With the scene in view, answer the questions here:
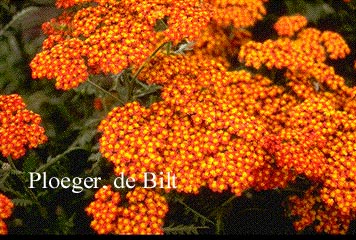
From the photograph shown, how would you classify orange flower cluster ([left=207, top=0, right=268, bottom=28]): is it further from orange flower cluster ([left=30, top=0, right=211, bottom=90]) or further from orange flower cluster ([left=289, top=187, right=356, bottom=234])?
orange flower cluster ([left=289, top=187, right=356, bottom=234])

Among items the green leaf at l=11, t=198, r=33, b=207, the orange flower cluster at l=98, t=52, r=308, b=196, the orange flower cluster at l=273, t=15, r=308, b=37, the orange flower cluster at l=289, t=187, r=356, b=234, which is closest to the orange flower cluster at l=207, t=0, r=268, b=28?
the orange flower cluster at l=273, t=15, r=308, b=37

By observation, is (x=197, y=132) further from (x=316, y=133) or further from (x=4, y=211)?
(x=4, y=211)

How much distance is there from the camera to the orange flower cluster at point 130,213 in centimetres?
312

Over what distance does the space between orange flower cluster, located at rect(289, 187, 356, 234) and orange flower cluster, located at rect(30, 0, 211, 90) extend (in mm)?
1612

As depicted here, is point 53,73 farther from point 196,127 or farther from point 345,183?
point 345,183

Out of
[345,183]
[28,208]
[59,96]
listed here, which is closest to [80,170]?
[28,208]

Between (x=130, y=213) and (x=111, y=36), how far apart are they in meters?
1.28

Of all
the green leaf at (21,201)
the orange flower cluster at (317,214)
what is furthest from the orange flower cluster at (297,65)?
the green leaf at (21,201)

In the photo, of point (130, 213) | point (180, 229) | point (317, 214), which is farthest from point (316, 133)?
point (130, 213)

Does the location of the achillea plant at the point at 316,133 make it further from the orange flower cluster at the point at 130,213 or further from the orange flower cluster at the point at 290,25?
the orange flower cluster at the point at 130,213

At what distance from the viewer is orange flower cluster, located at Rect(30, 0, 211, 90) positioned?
3.31 metres

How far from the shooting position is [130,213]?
3195 mm

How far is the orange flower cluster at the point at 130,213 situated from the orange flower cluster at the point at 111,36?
85cm

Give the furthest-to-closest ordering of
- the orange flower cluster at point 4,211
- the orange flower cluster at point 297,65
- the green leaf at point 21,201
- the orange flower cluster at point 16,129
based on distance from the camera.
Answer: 1. the orange flower cluster at point 297,65
2. the green leaf at point 21,201
3. the orange flower cluster at point 16,129
4. the orange flower cluster at point 4,211
